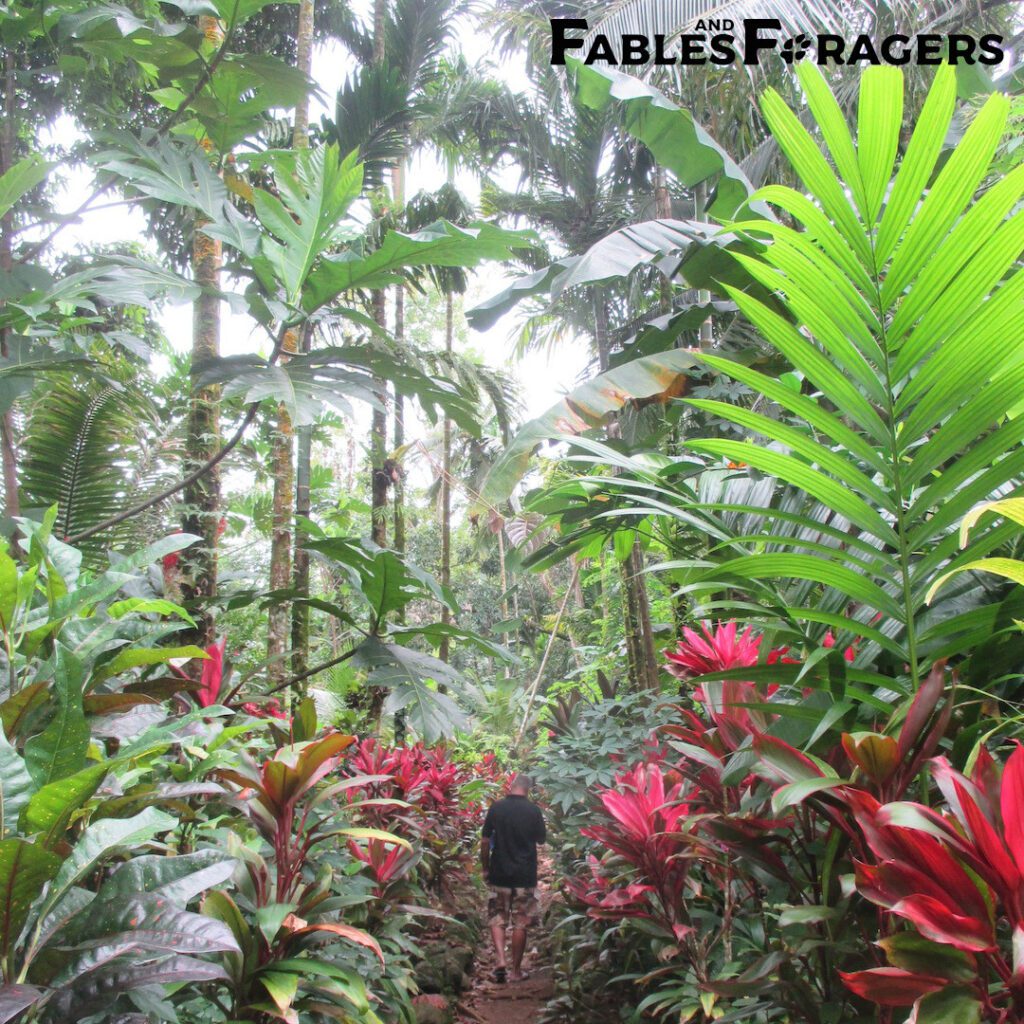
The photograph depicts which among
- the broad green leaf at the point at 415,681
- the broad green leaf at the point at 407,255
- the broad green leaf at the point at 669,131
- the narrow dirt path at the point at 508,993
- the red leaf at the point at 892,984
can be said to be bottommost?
the narrow dirt path at the point at 508,993

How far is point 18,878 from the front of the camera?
93 cm

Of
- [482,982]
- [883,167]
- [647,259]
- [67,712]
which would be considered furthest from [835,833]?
[482,982]

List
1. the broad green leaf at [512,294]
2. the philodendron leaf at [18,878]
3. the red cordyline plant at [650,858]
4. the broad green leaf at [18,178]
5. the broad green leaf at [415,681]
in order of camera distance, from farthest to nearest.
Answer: the broad green leaf at [512,294], the broad green leaf at [415,681], the red cordyline plant at [650,858], the broad green leaf at [18,178], the philodendron leaf at [18,878]

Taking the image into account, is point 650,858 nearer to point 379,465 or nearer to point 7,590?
point 7,590

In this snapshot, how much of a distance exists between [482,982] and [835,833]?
4.15m

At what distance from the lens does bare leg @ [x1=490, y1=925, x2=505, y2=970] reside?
453 centimetres

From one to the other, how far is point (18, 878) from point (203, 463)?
84.6 inches

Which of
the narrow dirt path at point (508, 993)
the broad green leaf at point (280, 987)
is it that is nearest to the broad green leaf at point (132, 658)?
the broad green leaf at point (280, 987)

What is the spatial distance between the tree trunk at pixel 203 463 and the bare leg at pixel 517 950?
2914 mm

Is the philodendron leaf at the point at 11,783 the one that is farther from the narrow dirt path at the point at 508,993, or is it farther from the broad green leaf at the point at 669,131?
the narrow dirt path at the point at 508,993

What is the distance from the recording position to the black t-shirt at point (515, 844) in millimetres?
4727

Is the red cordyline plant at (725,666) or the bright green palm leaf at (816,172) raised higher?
the bright green palm leaf at (816,172)

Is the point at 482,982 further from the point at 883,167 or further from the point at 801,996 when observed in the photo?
the point at 883,167

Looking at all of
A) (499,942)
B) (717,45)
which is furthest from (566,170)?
(499,942)
